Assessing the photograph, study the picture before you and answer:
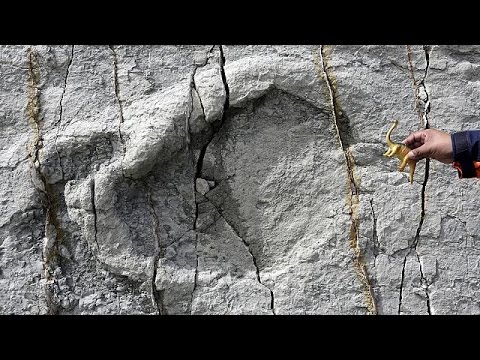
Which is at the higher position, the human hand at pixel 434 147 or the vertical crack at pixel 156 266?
the human hand at pixel 434 147

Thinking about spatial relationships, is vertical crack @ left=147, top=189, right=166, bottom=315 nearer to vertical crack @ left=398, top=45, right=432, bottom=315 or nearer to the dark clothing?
vertical crack @ left=398, top=45, right=432, bottom=315

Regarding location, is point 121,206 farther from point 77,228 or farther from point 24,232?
point 24,232

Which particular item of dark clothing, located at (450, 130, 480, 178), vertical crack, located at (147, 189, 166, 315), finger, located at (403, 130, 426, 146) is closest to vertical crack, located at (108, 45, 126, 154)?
vertical crack, located at (147, 189, 166, 315)

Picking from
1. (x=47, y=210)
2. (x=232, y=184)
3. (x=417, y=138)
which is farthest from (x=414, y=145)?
(x=47, y=210)

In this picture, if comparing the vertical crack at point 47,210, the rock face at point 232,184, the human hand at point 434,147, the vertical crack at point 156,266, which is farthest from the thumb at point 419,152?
the vertical crack at point 47,210

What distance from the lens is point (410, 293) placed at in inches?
84.4

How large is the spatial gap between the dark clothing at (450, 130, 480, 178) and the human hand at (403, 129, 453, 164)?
0.02 m

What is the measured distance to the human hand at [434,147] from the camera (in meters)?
1.79

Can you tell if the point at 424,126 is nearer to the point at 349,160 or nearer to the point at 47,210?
the point at 349,160

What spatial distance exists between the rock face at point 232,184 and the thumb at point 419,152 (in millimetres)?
344

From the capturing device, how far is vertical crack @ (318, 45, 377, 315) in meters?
2.15

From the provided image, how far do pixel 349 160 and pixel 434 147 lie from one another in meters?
0.43

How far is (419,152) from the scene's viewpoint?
1.83m

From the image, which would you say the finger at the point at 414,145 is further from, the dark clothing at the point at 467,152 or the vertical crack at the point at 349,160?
the vertical crack at the point at 349,160
